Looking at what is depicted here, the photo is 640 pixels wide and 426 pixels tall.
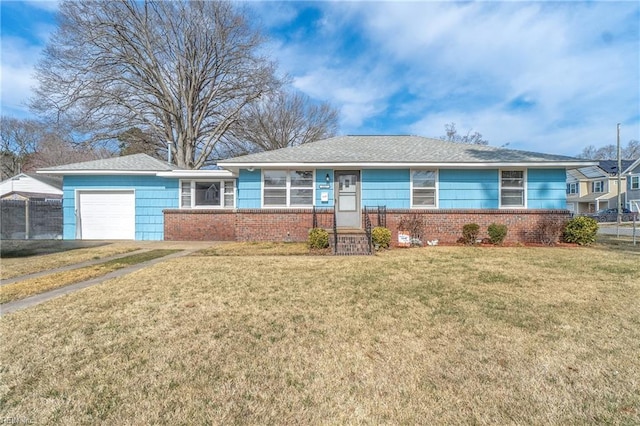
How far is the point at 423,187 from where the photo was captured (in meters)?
11.1

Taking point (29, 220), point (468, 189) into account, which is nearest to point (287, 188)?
point (468, 189)

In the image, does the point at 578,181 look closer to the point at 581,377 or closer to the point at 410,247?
the point at 410,247

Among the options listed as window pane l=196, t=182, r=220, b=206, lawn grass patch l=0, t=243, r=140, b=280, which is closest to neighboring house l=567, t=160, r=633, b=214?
window pane l=196, t=182, r=220, b=206

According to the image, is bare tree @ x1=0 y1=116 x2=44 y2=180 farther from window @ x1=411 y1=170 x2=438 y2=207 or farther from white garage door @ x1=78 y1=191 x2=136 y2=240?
window @ x1=411 y1=170 x2=438 y2=207

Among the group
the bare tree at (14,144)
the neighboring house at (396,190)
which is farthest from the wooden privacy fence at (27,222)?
the bare tree at (14,144)

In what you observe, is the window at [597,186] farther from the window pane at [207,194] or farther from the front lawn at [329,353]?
the window pane at [207,194]

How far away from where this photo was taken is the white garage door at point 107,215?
12875 mm

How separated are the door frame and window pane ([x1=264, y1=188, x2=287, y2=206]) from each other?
1907 millimetres

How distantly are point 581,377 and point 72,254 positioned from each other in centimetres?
1088

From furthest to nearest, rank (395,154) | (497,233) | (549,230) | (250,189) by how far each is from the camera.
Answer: (395,154) → (250,189) → (549,230) → (497,233)

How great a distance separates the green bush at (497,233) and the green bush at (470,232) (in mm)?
401

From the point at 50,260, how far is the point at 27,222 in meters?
7.91

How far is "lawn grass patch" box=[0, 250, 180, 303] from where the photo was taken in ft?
15.7

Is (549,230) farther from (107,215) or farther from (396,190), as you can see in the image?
(107,215)
